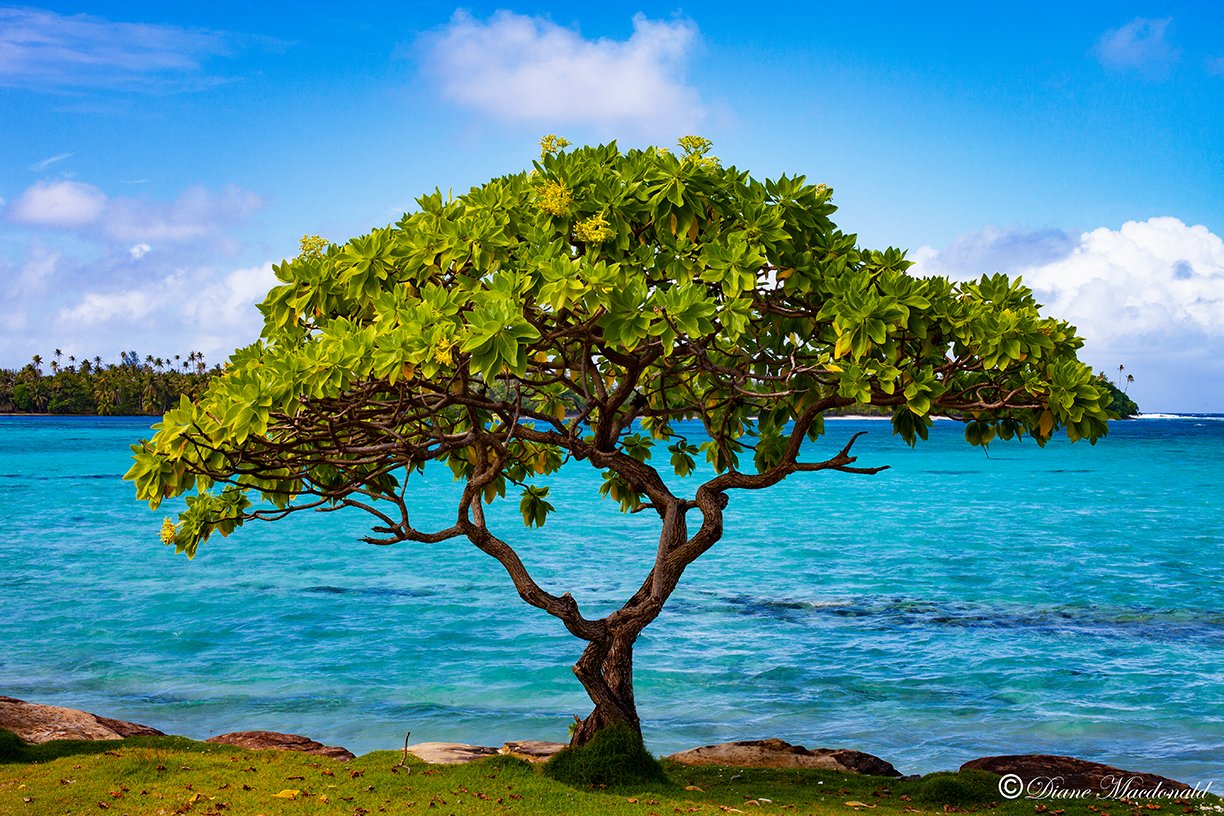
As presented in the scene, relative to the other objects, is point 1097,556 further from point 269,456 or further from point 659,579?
point 269,456

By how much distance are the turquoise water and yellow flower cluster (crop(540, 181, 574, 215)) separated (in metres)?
9.15

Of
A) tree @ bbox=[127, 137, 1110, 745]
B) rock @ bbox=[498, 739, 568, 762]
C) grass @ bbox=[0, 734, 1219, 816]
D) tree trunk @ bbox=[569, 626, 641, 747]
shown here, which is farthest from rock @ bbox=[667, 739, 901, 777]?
tree @ bbox=[127, 137, 1110, 745]

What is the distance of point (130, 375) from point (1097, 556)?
458 ft

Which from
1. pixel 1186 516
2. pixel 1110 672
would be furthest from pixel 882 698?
pixel 1186 516

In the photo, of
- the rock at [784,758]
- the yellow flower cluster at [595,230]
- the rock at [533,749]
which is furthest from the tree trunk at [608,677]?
the yellow flower cluster at [595,230]

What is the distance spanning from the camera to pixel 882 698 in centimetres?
1628

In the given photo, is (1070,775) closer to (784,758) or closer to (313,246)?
(784,758)

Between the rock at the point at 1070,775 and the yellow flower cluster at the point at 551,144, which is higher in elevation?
the yellow flower cluster at the point at 551,144

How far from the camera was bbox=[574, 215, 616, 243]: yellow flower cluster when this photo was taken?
635 cm

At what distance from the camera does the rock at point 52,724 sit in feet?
32.2

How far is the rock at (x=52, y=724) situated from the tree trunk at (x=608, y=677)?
4.85 m

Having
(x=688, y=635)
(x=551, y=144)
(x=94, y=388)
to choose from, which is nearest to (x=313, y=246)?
(x=551, y=144)

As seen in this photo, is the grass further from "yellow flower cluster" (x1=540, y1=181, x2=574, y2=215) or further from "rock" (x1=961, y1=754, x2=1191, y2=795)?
"yellow flower cluster" (x1=540, y1=181, x2=574, y2=215)

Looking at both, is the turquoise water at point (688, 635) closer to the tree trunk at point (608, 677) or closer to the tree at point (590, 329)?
the tree trunk at point (608, 677)
